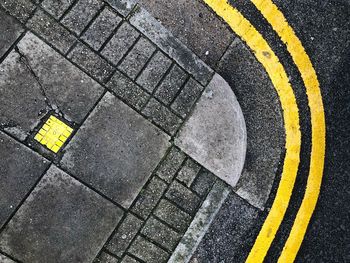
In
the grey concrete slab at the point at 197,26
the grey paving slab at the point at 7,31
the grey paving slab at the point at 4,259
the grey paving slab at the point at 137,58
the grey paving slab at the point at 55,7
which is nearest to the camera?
the grey paving slab at the point at 4,259

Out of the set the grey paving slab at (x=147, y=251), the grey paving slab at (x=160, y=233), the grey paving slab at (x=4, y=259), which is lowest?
the grey paving slab at (x=4, y=259)

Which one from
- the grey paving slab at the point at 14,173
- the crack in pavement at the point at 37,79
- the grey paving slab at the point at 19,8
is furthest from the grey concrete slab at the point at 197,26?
the grey paving slab at the point at 14,173

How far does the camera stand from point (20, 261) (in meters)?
3.45

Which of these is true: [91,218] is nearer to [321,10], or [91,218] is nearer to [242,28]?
[242,28]

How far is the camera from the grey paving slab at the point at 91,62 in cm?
366

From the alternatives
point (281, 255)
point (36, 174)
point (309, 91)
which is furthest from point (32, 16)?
point (281, 255)

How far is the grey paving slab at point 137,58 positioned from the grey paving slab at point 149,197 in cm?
94

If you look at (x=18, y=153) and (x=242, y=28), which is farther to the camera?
(x=242, y=28)

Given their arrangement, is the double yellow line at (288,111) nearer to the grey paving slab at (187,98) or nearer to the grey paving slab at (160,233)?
the grey paving slab at (187,98)

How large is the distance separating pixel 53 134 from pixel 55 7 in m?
1.07

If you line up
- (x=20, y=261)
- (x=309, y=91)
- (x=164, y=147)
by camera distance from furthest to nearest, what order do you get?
(x=309, y=91) → (x=164, y=147) → (x=20, y=261)

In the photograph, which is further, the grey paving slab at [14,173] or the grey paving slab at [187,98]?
the grey paving slab at [187,98]

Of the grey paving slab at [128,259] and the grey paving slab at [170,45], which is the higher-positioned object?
the grey paving slab at [170,45]

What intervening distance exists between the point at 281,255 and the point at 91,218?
1.72 m
